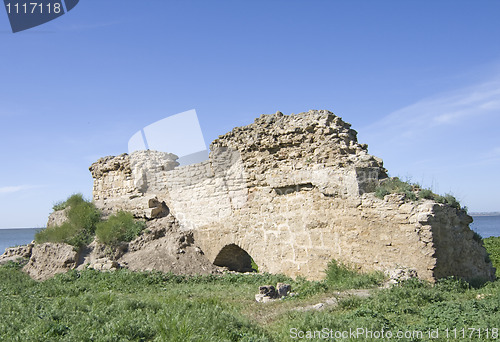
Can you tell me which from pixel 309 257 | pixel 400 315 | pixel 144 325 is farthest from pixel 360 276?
pixel 144 325

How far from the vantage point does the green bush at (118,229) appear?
11305 mm

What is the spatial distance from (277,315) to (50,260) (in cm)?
777

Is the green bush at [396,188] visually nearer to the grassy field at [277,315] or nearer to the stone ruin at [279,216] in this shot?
the stone ruin at [279,216]

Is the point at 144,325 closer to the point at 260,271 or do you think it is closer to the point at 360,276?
the point at 360,276

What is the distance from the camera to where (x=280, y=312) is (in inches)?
241

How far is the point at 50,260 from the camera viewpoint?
11.1 m

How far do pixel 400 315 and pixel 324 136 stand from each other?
4.28 m

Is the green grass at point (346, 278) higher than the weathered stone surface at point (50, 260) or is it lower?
lower

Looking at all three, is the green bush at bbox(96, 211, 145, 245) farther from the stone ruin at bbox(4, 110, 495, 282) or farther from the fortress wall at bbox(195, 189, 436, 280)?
the fortress wall at bbox(195, 189, 436, 280)

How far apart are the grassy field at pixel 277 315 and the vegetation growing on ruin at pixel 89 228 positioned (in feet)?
11.3

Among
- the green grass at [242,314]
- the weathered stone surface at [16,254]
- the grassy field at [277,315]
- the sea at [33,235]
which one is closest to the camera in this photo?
the grassy field at [277,315]

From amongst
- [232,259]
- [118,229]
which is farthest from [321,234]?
[118,229]

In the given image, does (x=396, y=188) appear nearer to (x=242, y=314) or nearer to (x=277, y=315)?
(x=277, y=315)

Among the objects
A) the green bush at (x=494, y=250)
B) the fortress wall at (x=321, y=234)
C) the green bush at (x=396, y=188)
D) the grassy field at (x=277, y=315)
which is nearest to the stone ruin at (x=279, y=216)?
the fortress wall at (x=321, y=234)
